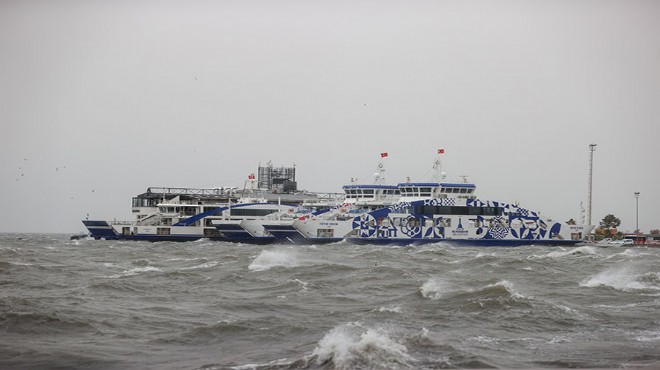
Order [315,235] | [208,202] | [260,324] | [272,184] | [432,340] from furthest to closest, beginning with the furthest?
[272,184] < [208,202] < [315,235] < [260,324] < [432,340]

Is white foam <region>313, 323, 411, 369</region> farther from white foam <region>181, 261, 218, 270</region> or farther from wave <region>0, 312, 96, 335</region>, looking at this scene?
white foam <region>181, 261, 218, 270</region>

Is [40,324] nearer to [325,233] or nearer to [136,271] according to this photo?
[136,271]

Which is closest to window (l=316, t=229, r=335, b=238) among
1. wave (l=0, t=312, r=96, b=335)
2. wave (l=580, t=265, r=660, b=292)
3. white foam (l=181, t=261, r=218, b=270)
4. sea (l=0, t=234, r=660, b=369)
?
white foam (l=181, t=261, r=218, b=270)

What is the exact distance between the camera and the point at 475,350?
51.3 feet

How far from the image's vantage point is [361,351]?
14.2 meters

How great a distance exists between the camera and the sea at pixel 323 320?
578 inches

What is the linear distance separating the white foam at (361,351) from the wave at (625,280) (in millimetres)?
15606

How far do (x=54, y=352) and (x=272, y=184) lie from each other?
325 ft

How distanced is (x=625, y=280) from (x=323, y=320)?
17.0 m

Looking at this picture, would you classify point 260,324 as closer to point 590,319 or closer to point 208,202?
point 590,319

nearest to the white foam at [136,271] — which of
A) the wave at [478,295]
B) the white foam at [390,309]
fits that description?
the wave at [478,295]

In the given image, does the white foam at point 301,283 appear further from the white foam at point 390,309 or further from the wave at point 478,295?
the white foam at point 390,309

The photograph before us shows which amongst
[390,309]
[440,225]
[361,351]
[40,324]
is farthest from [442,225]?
[361,351]

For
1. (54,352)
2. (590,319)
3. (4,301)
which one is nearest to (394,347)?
(54,352)
